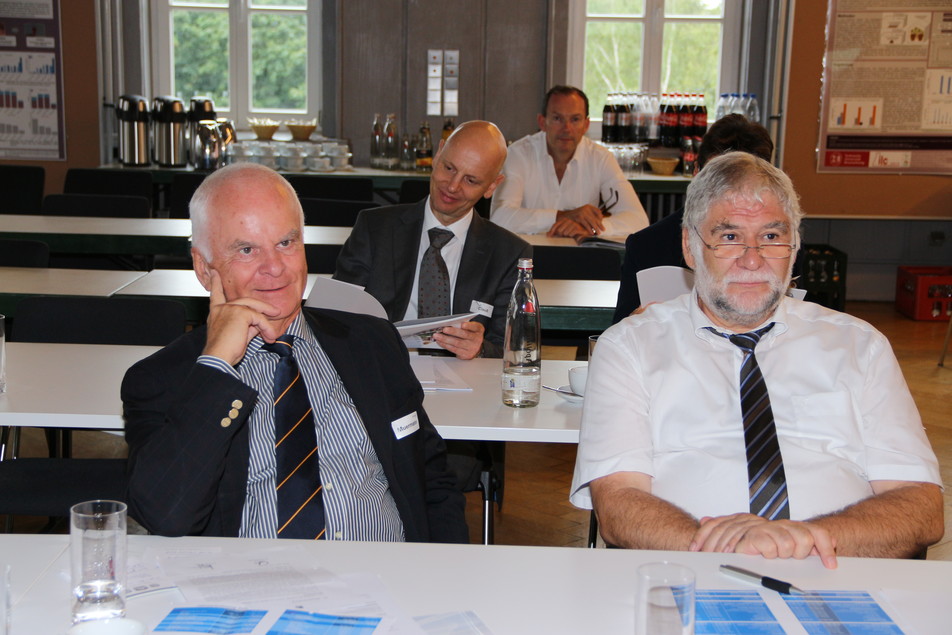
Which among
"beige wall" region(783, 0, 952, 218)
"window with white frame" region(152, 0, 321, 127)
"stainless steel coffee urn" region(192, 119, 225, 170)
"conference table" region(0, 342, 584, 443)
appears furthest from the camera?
"window with white frame" region(152, 0, 321, 127)

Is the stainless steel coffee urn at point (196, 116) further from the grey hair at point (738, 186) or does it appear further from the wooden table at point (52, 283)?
the grey hair at point (738, 186)

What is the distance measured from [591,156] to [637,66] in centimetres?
297

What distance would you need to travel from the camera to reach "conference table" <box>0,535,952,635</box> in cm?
135

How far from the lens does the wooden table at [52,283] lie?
11.0ft

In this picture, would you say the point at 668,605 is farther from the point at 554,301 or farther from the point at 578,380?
the point at 554,301

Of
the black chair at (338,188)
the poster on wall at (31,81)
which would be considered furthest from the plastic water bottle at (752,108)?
the poster on wall at (31,81)

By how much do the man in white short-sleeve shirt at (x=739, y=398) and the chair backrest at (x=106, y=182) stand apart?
16.1 feet

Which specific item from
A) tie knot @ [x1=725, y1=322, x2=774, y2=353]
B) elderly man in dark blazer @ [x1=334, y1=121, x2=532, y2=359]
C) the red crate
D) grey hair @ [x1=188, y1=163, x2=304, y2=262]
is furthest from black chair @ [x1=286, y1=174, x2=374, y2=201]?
tie knot @ [x1=725, y1=322, x2=774, y2=353]

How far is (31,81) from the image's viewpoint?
789 cm

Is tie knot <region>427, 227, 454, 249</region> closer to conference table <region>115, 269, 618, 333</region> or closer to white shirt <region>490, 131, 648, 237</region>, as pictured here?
conference table <region>115, 269, 618, 333</region>

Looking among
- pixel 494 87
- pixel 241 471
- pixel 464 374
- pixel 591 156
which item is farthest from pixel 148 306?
pixel 494 87

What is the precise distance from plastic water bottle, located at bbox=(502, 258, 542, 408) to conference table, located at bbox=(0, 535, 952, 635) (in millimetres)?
873

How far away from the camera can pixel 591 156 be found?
5852 mm

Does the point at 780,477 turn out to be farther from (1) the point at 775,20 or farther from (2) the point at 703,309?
(1) the point at 775,20
